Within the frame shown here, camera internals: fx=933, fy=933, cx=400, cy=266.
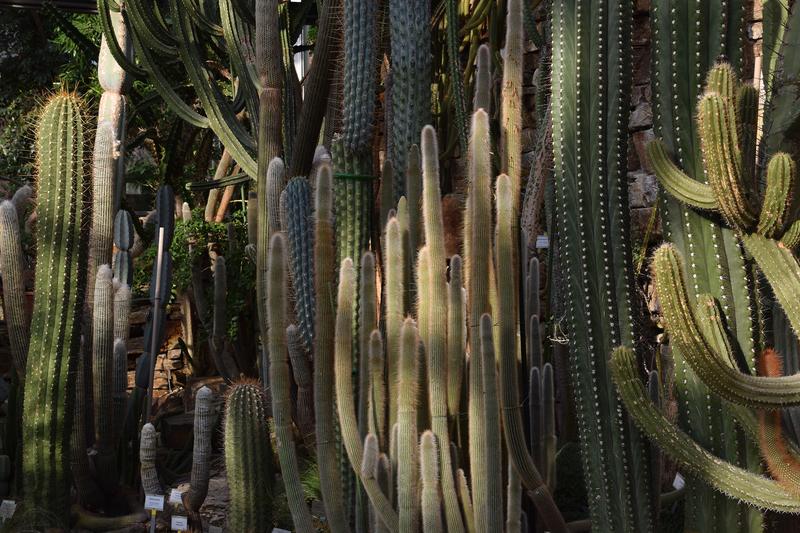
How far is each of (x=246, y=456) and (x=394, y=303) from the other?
49.7 inches

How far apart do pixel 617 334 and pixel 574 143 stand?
54 cm

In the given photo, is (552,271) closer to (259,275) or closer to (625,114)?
(259,275)

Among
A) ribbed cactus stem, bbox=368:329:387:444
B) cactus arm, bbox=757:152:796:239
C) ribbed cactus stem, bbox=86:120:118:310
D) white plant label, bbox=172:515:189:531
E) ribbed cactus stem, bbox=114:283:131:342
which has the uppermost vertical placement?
ribbed cactus stem, bbox=86:120:118:310

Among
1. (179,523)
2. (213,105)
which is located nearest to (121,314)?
(213,105)

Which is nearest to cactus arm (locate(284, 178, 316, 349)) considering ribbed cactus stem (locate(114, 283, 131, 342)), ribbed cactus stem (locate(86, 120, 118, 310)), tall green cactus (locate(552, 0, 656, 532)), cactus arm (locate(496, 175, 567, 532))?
cactus arm (locate(496, 175, 567, 532))

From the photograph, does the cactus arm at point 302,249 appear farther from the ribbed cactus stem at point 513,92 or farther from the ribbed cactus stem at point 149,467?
the ribbed cactus stem at point 149,467

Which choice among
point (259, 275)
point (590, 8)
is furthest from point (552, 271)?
point (590, 8)

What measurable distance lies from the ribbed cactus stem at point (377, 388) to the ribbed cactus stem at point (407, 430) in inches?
4.0

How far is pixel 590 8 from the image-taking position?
256 centimetres

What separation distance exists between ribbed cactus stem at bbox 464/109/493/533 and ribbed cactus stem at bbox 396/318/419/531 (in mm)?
157

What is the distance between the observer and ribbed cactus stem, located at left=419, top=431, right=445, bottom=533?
246 cm

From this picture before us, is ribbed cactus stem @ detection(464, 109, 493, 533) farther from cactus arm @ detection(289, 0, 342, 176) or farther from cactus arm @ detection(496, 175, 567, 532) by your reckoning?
cactus arm @ detection(289, 0, 342, 176)

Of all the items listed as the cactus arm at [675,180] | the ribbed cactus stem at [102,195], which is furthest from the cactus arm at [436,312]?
the ribbed cactus stem at [102,195]

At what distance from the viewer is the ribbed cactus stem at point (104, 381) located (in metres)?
4.46
